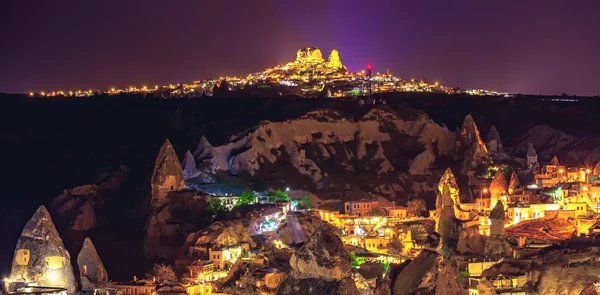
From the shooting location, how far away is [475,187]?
80.4 metres

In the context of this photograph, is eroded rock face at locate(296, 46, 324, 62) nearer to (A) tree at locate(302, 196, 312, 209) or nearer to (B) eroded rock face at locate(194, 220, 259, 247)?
(A) tree at locate(302, 196, 312, 209)

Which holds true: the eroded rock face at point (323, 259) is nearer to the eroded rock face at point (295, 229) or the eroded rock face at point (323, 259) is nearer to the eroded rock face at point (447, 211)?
the eroded rock face at point (295, 229)

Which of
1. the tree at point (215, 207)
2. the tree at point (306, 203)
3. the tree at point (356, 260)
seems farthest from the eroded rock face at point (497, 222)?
the tree at point (215, 207)

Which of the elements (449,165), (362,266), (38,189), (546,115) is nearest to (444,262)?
(362,266)

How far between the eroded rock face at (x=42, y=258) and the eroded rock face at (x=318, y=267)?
2345 centimetres

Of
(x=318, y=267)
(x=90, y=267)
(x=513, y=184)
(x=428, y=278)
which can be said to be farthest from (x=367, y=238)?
(x=318, y=267)

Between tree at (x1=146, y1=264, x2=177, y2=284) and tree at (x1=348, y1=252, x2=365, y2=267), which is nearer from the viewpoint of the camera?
tree at (x1=146, y1=264, x2=177, y2=284)

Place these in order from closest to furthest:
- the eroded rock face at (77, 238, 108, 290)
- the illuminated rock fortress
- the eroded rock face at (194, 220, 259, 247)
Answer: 1. the eroded rock face at (77, 238, 108, 290)
2. the eroded rock face at (194, 220, 259, 247)
3. the illuminated rock fortress

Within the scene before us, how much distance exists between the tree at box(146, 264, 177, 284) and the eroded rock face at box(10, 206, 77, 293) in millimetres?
5871

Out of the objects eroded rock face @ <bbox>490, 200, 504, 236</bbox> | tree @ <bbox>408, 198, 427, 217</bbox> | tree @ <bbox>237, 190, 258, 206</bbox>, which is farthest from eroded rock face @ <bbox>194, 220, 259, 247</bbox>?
tree @ <bbox>408, 198, 427, 217</bbox>

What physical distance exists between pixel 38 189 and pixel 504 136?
1826 inches

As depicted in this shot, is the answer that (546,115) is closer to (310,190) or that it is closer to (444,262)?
(310,190)

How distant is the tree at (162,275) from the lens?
50537 mm

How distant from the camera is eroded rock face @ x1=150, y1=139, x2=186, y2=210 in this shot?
233 ft
